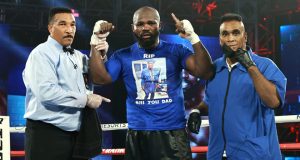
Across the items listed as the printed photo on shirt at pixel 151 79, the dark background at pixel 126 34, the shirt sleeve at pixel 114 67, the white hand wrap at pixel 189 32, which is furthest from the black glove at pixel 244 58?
the dark background at pixel 126 34

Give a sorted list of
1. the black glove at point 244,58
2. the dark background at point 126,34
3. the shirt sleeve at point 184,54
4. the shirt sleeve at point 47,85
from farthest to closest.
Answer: the dark background at point 126,34, the shirt sleeve at point 184,54, the shirt sleeve at point 47,85, the black glove at point 244,58

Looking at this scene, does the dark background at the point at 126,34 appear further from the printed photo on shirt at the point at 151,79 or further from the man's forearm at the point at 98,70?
the printed photo on shirt at the point at 151,79

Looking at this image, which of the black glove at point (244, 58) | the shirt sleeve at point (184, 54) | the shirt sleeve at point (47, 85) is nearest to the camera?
the black glove at point (244, 58)

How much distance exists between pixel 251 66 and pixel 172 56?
52cm

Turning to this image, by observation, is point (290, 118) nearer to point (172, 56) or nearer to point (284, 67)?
point (172, 56)

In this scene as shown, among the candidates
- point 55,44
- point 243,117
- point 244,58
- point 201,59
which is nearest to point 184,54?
point 201,59

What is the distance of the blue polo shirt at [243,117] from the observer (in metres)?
2.22

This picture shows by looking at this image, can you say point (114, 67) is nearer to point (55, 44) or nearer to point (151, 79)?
point (151, 79)

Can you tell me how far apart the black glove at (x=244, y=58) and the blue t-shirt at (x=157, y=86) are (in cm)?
35

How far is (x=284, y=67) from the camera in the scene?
831 cm

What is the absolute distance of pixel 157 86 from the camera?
7.98 ft

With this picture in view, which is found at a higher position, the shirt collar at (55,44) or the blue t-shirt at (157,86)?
the shirt collar at (55,44)

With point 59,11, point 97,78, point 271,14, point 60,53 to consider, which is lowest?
point 97,78

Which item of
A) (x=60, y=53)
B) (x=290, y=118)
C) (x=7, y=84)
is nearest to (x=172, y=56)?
(x=60, y=53)
